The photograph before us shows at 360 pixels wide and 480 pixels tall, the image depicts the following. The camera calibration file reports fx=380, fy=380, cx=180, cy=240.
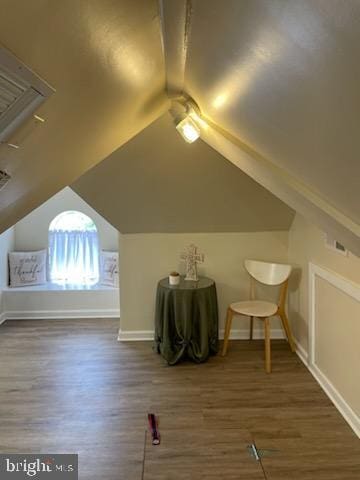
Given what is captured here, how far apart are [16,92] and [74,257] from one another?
429cm

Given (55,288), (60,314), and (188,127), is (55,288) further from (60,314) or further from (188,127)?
(188,127)

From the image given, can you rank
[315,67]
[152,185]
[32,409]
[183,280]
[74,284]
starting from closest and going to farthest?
[315,67] → [32,409] → [152,185] → [183,280] → [74,284]

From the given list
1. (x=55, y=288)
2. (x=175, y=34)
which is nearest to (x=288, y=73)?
(x=175, y=34)

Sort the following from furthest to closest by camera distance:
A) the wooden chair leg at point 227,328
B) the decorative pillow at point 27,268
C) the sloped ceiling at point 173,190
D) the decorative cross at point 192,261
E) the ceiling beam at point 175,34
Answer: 1. the decorative pillow at point 27,268
2. the decorative cross at point 192,261
3. the wooden chair leg at point 227,328
4. the sloped ceiling at point 173,190
5. the ceiling beam at point 175,34

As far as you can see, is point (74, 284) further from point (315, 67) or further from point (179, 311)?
point (315, 67)

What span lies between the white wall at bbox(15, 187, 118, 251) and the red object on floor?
267 cm

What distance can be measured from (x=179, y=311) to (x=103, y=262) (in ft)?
5.89

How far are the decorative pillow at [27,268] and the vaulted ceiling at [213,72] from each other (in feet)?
10.5

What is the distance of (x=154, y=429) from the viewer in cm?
235

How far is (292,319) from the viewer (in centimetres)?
365

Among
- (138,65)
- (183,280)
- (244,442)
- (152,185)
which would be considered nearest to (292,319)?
(183,280)

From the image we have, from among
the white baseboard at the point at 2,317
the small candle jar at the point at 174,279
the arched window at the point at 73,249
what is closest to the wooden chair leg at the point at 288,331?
the small candle jar at the point at 174,279

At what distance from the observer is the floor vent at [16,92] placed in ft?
2.28

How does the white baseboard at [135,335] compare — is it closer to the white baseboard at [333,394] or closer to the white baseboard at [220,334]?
the white baseboard at [220,334]
